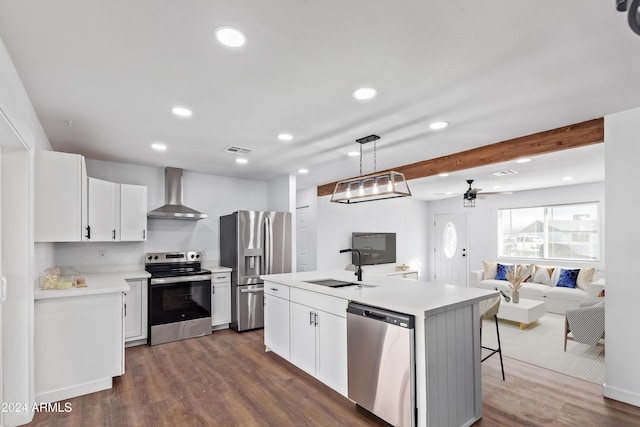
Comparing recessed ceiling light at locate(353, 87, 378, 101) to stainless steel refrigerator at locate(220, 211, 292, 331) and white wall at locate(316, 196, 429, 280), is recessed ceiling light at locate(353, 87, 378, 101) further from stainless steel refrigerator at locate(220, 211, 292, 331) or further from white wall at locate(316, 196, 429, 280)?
white wall at locate(316, 196, 429, 280)

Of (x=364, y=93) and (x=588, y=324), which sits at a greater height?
(x=364, y=93)

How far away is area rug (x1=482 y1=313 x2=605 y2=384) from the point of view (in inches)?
131

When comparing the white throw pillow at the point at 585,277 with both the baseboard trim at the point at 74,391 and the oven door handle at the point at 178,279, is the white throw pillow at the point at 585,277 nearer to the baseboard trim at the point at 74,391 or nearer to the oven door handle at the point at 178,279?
the oven door handle at the point at 178,279

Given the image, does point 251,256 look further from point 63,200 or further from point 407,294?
point 407,294

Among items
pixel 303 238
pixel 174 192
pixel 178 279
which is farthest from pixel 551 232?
pixel 174 192

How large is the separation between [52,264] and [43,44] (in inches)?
125

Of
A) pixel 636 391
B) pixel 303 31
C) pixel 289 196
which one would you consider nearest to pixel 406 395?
pixel 636 391

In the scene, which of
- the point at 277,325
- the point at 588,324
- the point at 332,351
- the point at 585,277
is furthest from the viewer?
the point at 585,277

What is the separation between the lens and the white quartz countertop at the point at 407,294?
2.17 m

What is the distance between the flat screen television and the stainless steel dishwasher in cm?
466

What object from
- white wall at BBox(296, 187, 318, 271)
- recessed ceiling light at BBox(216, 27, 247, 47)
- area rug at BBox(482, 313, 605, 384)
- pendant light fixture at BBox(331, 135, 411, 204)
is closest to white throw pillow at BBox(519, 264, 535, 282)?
area rug at BBox(482, 313, 605, 384)

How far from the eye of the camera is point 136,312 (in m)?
4.06

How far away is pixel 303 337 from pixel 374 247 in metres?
4.73

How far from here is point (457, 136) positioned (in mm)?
3338
